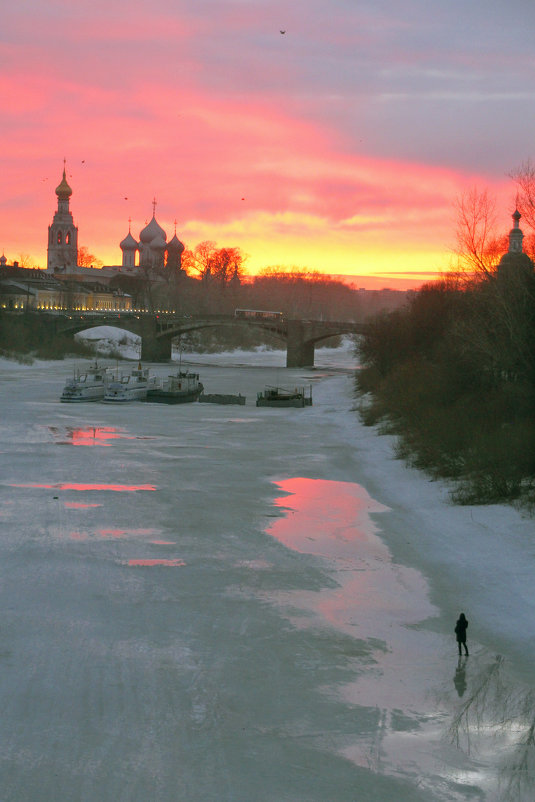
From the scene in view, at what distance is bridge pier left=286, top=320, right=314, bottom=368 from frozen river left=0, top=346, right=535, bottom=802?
255 feet

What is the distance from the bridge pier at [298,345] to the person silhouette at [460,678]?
91.8 m

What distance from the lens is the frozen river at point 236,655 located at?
9789mm

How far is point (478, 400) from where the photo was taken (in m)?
36.9

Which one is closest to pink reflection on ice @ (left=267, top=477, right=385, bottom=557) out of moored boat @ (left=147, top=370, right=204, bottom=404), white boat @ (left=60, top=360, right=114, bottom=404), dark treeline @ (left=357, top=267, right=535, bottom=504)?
dark treeline @ (left=357, top=267, right=535, bottom=504)

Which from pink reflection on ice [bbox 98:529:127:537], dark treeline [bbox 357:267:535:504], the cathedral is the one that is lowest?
pink reflection on ice [bbox 98:529:127:537]

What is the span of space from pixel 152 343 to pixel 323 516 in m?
89.0

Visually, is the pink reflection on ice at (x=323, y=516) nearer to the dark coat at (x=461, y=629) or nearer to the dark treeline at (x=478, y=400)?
the dark treeline at (x=478, y=400)

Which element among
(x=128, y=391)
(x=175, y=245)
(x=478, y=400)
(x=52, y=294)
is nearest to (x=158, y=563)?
(x=478, y=400)

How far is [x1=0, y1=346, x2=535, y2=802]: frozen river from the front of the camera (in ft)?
32.1

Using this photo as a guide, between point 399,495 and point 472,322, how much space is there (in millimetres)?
11324

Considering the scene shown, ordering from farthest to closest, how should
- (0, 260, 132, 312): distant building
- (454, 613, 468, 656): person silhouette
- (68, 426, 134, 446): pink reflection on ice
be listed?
(0, 260, 132, 312): distant building → (68, 426, 134, 446): pink reflection on ice → (454, 613, 468, 656): person silhouette

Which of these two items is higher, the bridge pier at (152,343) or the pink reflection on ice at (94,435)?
the bridge pier at (152,343)

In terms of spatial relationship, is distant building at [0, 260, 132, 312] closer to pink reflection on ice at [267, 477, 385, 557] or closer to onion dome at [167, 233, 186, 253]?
onion dome at [167, 233, 186, 253]

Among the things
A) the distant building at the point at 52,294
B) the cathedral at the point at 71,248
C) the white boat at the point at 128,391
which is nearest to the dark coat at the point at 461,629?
the white boat at the point at 128,391
